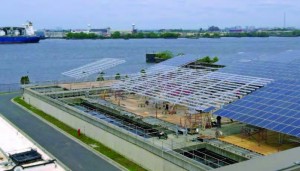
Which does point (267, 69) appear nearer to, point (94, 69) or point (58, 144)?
point (58, 144)

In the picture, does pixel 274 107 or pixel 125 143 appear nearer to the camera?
pixel 274 107

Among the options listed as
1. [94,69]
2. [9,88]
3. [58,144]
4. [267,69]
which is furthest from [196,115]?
[9,88]

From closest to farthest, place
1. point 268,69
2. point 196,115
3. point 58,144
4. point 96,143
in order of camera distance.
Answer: point 58,144 → point 96,143 → point 196,115 → point 268,69

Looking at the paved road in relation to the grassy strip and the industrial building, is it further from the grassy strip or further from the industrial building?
the industrial building

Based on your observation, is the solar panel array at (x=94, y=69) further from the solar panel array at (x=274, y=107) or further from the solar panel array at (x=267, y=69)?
the solar panel array at (x=274, y=107)

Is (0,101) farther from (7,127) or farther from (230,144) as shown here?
(230,144)

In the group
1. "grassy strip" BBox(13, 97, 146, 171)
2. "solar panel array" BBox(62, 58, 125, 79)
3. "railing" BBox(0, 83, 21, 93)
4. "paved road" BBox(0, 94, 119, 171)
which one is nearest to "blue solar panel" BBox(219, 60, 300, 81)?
"grassy strip" BBox(13, 97, 146, 171)
